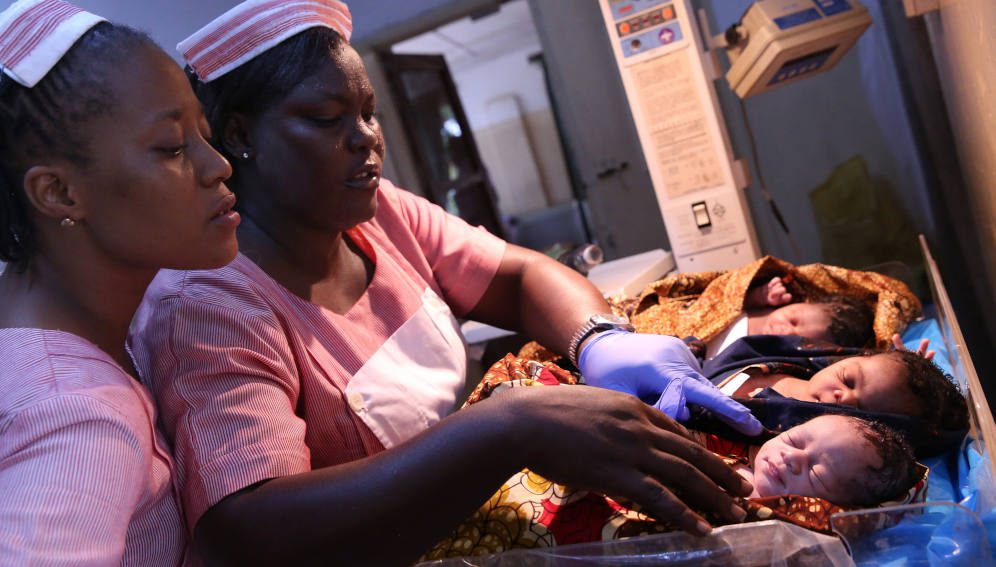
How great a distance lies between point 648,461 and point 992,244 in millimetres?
1426

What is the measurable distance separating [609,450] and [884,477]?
0.55 meters

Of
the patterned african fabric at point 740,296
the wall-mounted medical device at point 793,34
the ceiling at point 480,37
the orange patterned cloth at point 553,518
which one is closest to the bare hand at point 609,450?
the orange patterned cloth at point 553,518

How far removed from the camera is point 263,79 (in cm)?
131

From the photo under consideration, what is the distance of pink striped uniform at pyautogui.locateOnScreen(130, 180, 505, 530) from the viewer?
3.38ft

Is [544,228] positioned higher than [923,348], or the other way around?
[923,348]

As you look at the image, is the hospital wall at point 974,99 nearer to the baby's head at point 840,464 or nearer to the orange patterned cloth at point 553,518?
the baby's head at point 840,464

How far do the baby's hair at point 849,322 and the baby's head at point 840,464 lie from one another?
751 millimetres

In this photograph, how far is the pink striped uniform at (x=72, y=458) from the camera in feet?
2.55

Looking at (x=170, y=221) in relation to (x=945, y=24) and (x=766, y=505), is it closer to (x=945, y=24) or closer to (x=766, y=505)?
(x=766, y=505)

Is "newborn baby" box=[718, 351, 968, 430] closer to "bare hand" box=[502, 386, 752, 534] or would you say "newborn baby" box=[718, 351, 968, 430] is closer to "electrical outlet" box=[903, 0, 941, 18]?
"bare hand" box=[502, 386, 752, 534]

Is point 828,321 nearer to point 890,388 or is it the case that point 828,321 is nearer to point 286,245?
point 890,388

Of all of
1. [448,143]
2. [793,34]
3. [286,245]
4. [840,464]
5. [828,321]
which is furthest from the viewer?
[448,143]

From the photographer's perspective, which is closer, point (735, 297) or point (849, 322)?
point (849, 322)

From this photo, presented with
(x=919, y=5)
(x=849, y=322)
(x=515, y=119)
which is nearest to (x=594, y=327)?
(x=849, y=322)
